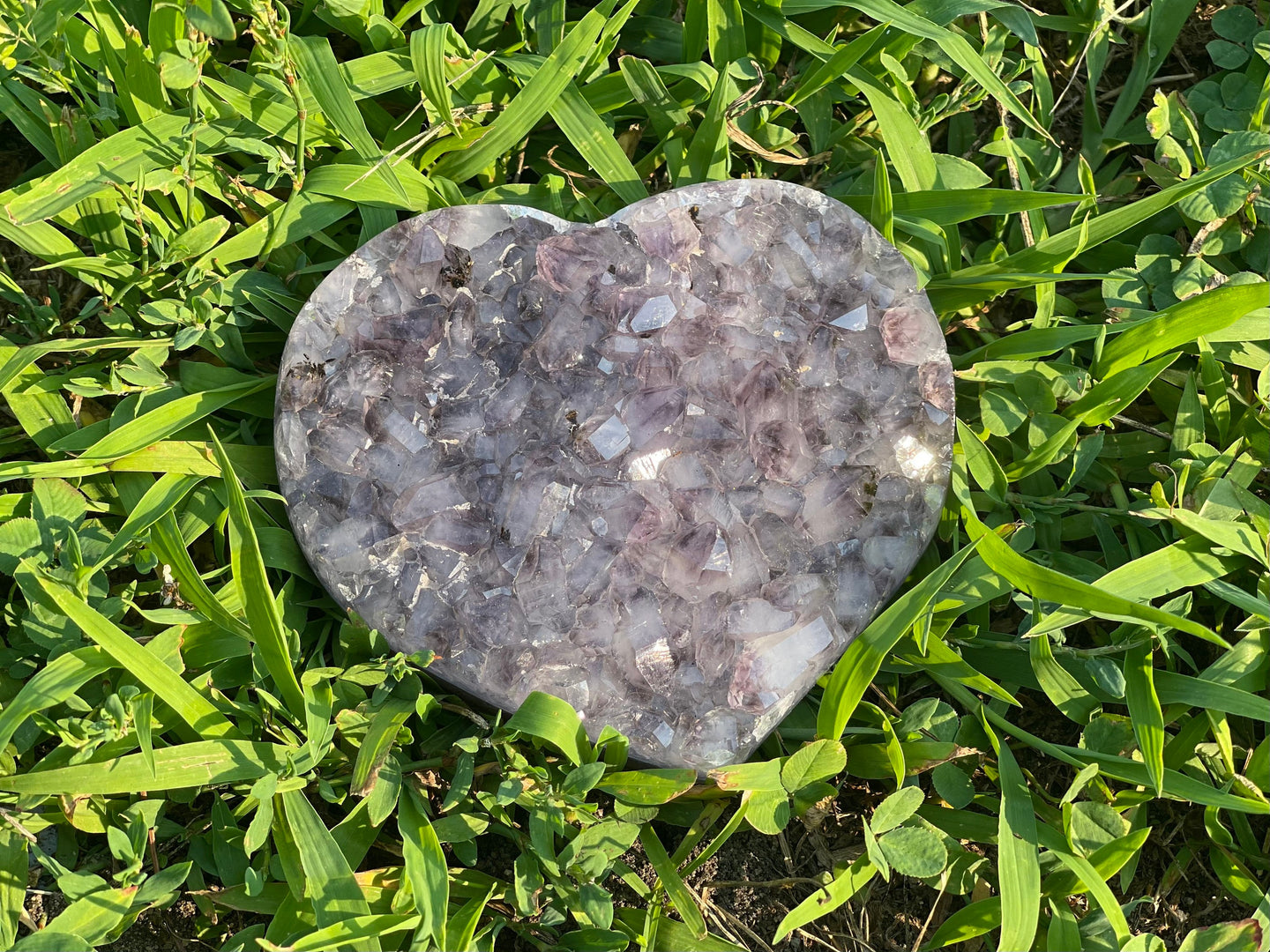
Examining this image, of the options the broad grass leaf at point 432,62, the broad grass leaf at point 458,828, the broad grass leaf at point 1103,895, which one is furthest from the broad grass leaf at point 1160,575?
the broad grass leaf at point 432,62

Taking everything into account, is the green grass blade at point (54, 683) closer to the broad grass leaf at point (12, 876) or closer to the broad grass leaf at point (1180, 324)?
the broad grass leaf at point (12, 876)

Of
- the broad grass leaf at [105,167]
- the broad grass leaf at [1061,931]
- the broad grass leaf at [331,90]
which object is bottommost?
the broad grass leaf at [1061,931]

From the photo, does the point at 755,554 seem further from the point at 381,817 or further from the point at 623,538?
the point at 381,817

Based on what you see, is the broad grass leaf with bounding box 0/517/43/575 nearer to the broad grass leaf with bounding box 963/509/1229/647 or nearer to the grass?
the grass

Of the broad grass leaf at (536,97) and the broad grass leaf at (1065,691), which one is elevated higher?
the broad grass leaf at (536,97)

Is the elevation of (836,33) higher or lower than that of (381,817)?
higher

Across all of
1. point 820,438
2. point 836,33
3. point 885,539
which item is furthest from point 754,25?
point 885,539
